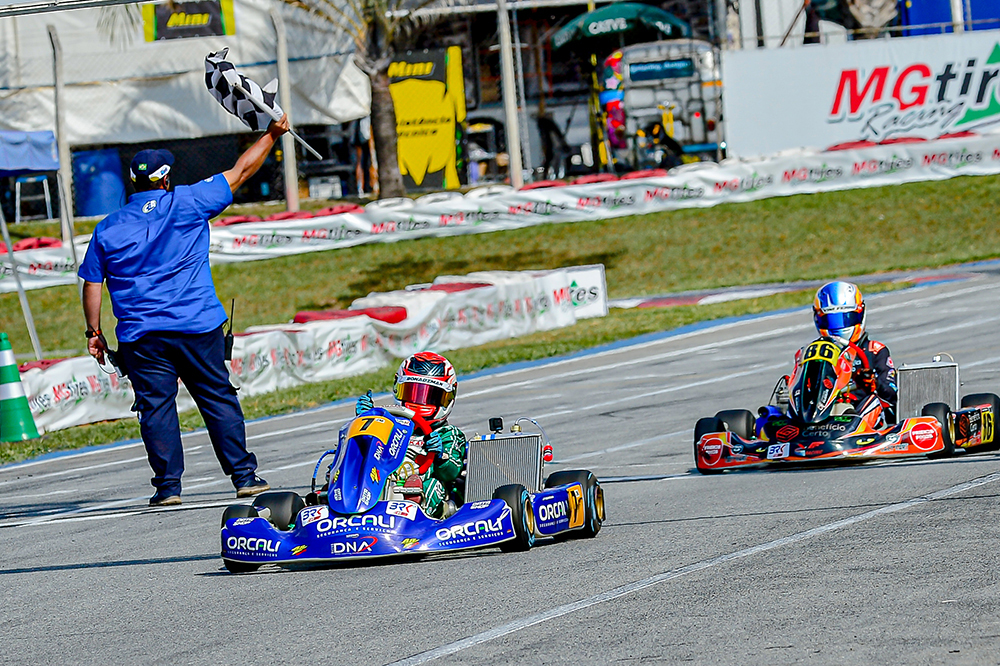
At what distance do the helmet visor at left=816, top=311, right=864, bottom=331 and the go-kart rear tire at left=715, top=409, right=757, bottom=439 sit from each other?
0.71 metres

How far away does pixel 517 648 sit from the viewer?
448 centimetres

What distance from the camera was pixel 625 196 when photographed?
25.8 meters

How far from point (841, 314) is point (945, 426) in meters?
1.03

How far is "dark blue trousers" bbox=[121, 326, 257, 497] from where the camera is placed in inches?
314

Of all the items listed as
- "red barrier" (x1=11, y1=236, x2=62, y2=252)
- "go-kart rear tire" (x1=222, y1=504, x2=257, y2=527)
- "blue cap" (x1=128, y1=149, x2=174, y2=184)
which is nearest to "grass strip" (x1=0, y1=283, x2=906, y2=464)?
"blue cap" (x1=128, y1=149, x2=174, y2=184)

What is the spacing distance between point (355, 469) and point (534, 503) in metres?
0.78

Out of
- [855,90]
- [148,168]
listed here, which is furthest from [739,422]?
[855,90]

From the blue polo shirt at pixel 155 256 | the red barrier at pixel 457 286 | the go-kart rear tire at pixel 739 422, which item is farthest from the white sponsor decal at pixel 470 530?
the red barrier at pixel 457 286

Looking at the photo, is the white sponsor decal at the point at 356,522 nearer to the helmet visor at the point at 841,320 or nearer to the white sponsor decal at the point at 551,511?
the white sponsor decal at the point at 551,511

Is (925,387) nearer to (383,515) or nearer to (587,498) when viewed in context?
(587,498)

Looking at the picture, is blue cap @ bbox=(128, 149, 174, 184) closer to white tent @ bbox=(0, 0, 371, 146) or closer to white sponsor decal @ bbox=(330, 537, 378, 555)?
white sponsor decal @ bbox=(330, 537, 378, 555)

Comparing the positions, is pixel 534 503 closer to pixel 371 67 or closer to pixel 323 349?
pixel 323 349

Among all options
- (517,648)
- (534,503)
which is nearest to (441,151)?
(534,503)

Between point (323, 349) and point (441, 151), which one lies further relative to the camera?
point (441, 151)
